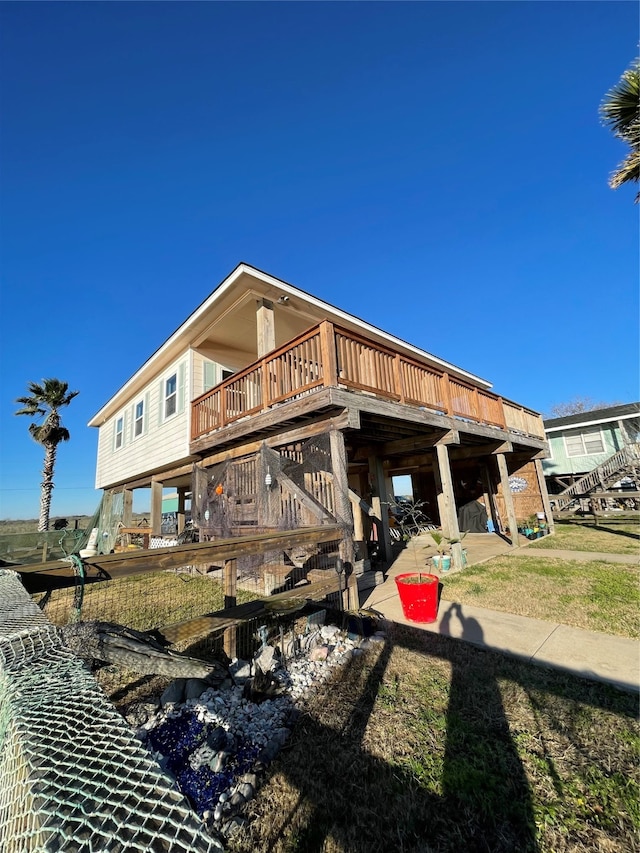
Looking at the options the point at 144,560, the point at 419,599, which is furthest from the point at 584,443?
the point at 144,560

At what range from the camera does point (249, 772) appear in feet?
6.86

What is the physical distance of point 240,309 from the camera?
826 centimetres

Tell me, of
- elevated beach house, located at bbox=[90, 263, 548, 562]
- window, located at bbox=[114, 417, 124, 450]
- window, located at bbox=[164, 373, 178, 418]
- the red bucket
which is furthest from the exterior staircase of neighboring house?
window, located at bbox=[114, 417, 124, 450]

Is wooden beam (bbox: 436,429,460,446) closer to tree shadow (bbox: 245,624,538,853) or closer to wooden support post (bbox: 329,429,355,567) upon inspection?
wooden support post (bbox: 329,429,355,567)

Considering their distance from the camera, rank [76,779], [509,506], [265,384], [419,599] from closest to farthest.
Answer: [76,779] < [419,599] < [265,384] < [509,506]

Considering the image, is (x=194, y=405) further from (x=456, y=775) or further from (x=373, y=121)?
(x=373, y=121)

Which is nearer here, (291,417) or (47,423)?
(291,417)

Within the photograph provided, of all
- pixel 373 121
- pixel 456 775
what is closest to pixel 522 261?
pixel 373 121

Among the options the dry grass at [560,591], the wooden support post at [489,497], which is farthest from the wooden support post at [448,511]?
the wooden support post at [489,497]

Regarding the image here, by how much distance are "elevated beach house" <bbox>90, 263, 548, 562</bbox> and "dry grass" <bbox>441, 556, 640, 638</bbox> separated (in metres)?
1.57

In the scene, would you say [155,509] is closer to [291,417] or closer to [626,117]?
[291,417]

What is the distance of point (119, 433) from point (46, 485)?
9192 millimetres

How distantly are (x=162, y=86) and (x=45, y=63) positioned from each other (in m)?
3.48

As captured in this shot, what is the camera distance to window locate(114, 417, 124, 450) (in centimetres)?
1369
